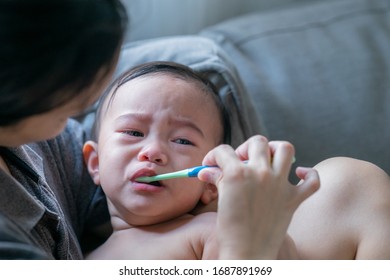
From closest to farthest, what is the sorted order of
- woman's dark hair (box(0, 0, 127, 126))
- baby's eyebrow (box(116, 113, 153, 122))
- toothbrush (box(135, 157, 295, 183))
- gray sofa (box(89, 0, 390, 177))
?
woman's dark hair (box(0, 0, 127, 126))
toothbrush (box(135, 157, 295, 183))
baby's eyebrow (box(116, 113, 153, 122))
gray sofa (box(89, 0, 390, 177))

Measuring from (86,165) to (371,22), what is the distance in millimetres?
637

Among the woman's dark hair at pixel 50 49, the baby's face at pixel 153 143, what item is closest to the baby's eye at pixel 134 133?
the baby's face at pixel 153 143

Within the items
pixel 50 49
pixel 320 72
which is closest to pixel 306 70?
pixel 320 72

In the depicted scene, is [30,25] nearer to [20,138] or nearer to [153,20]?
[20,138]

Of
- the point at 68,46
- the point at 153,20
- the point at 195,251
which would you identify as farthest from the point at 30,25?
the point at 153,20

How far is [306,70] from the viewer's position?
113 cm

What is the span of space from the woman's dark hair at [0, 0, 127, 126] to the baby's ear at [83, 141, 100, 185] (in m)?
0.30

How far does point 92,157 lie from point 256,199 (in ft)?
1.17

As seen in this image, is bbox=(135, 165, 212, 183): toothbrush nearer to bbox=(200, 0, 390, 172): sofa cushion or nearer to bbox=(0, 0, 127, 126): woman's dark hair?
bbox=(0, 0, 127, 126): woman's dark hair

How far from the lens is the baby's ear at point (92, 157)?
910mm

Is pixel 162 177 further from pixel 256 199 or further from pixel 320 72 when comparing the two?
pixel 320 72

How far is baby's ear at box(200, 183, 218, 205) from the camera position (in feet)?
2.86

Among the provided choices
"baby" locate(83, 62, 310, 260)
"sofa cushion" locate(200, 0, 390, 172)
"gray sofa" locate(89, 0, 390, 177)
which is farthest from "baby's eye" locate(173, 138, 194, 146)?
"sofa cushion" locate(200, 0, 390, 172)

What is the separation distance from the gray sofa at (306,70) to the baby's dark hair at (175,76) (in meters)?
0.02
